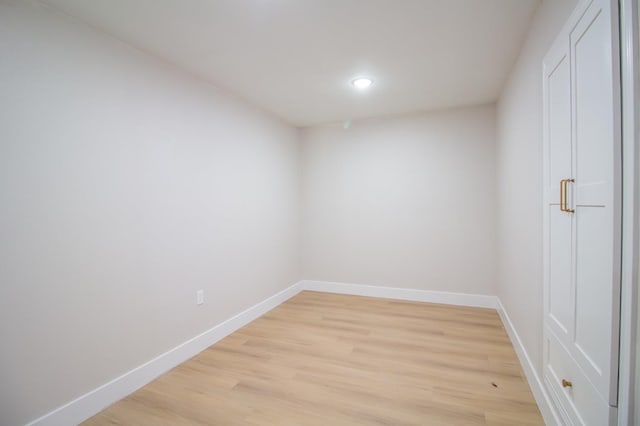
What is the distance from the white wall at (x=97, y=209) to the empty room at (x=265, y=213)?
0.04 feet

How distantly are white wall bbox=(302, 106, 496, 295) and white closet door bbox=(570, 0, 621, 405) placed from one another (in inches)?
95.4

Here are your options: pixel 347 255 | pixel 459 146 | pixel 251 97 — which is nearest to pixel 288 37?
pixel 251 97

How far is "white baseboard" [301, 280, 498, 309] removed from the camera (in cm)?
353

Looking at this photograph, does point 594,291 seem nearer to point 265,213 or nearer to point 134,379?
point 134,379

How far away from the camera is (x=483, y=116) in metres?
3.47

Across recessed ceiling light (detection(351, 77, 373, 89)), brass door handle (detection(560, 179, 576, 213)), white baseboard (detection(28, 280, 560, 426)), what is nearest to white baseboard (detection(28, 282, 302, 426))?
white baseboard (detection(28, 280, 560, 426))

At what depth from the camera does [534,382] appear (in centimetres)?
185

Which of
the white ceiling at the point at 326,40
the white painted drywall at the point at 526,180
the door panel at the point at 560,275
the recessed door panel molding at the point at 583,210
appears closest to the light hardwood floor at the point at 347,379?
the white painted drywall at the point at 526,180

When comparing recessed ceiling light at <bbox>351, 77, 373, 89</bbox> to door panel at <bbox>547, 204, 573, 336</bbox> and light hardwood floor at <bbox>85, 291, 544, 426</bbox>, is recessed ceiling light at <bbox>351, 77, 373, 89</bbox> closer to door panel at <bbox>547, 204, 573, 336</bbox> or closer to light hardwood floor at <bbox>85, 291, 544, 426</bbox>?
door panel at <bbox>547, 204, 573, 336</bbox>

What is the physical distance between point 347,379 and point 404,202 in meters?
2.36

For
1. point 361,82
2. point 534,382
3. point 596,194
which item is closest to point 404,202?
point 361,82

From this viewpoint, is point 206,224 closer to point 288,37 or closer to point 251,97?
point 251,97

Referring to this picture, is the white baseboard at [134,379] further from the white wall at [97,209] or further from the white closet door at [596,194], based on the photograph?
the white closet door at [596,194]

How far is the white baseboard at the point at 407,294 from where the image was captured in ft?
11.6
